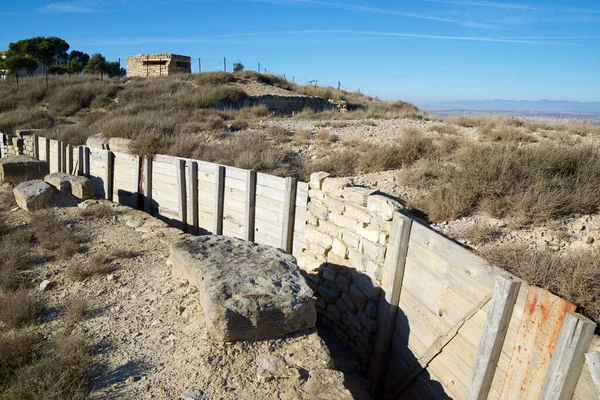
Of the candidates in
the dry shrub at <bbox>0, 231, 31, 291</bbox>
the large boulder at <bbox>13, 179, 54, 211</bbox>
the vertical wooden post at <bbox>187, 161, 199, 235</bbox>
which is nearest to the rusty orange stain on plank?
the dry shrub at <bbox>0, 231, 31, 291</bbox>

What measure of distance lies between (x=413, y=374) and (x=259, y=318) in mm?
2079

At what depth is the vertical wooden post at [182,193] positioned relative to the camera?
8.58 metres

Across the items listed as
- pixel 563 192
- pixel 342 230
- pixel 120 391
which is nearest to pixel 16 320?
pixel 120 391

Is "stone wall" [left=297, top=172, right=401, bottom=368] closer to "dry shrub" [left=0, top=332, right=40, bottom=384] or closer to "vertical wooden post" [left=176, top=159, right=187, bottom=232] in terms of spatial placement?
"vertical wooden post" [left=176, top=159, right=187, bottom=232]

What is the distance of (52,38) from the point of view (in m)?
41.9

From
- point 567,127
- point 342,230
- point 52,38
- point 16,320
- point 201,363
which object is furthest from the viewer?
point 52,38

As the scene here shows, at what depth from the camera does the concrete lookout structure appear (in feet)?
92.2

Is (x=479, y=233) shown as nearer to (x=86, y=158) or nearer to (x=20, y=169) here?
(x=86, y=158)

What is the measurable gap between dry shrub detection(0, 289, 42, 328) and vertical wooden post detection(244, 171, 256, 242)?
363cm

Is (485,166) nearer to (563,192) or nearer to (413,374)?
(563,192)

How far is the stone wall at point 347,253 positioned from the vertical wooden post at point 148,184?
4.64 meters

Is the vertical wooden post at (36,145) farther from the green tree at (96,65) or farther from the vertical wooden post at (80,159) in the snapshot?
the green tree at (96,65)

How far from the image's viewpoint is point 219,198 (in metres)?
7.96

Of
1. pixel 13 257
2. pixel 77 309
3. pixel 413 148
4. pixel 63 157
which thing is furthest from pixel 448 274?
pixel 63 157
